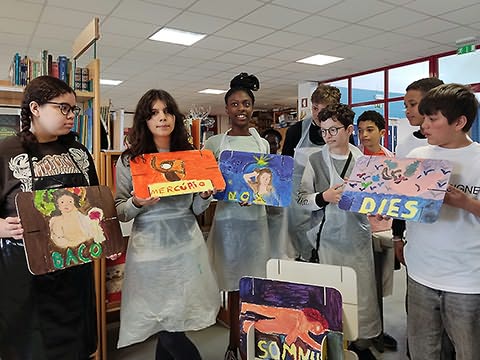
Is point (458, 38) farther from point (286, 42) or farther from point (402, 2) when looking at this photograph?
point (286, 42)

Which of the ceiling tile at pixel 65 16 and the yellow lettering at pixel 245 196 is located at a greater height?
the ceiling tile at pixel 65 16

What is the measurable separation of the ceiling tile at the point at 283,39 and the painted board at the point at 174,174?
382 centimetres

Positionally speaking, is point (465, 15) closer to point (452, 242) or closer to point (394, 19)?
point (394, 19)

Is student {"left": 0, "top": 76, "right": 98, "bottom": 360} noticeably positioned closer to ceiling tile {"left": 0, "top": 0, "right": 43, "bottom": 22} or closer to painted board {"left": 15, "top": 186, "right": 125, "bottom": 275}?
painted board {"left": 15, "top": 186, "right": 125, "bottom": 275}

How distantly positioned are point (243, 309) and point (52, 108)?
3.27 feet

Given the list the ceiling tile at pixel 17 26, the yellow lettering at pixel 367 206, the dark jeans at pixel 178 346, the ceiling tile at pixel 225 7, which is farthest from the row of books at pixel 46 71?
the ceiling tile at pixel 17 26

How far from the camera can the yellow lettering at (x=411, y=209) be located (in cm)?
126

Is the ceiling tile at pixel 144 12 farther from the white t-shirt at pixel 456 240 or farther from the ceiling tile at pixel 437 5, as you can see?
the white t-shirt at pixel 456 240

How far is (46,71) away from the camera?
7.29 feet

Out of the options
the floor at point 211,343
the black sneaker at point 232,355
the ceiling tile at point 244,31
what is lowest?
the floor at point 211,343

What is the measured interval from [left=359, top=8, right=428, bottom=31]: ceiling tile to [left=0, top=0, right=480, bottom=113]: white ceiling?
0.4 inches

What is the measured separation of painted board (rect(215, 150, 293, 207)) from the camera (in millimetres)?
1711

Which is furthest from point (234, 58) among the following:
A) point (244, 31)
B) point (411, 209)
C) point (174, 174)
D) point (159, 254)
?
point (411, 209)

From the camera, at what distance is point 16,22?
440 cm
